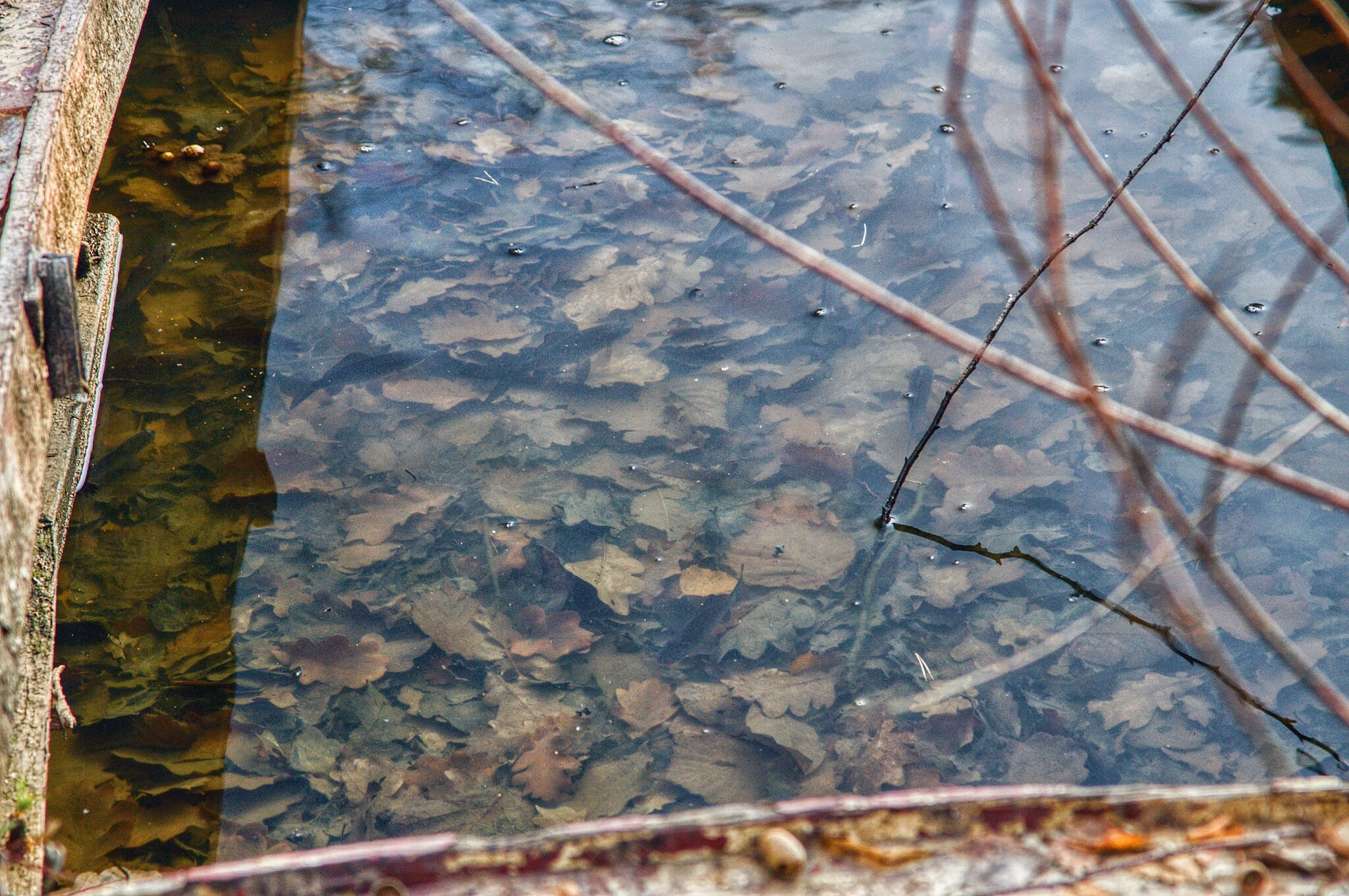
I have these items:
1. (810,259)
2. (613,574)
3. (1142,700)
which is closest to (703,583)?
(613,574)

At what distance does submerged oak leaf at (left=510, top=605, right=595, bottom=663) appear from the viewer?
2369 millimetres

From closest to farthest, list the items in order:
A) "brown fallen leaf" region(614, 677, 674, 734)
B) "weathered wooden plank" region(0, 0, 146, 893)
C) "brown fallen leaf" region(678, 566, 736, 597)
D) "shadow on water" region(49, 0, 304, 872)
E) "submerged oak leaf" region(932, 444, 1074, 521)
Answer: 1. "weathered wooden plank" region(0, 0, 146, 893)
2. "shadow on water" region(49, 0, 304, 872)
3. "brown fallen leaf" region(614, 677, 674, 734)
4. "brown fallen leaf" region(678, 566, 736, 597)
5. "submerged oak leaf" region(932, 444, 1074, 521)

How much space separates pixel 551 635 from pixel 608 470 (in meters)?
0.55

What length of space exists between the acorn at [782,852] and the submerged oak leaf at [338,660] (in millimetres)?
1472

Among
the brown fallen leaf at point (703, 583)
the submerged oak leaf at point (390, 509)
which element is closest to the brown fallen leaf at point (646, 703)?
the brown fallen leaf at point (703, 583)

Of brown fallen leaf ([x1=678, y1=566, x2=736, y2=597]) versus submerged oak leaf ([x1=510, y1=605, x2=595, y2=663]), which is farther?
brown fallen leaf ([x1=678, y1=566, x2=736, y2=597])

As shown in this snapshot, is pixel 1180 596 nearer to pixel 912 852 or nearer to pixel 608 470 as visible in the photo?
pixel 608 470

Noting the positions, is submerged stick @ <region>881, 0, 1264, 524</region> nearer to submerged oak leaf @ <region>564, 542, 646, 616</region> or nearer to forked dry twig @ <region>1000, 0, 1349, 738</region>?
forked dry twig @ <region>1000, 0, 1349, 738</region>

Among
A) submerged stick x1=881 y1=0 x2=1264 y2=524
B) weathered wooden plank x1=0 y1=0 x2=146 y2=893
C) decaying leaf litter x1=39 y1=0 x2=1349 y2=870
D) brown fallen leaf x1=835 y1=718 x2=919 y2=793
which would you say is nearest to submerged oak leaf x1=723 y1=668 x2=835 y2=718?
decaying leaf litter x1=39 y1=0 x2=1349 y2=870

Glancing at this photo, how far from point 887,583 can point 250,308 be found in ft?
7.29

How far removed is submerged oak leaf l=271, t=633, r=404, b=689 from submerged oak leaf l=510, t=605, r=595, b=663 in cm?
33

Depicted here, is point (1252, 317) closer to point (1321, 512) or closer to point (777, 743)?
point (1321, 512)

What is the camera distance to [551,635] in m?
2.40

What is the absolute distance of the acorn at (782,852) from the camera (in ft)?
3.57
